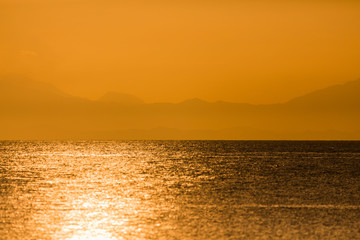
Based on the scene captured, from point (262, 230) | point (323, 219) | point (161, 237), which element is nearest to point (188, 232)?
point (161, 237)

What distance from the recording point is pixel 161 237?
4372 centimetres

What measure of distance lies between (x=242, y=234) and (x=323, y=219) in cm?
1093

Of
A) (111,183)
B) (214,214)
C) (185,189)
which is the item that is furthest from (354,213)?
(111,183)

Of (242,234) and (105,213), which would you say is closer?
(242,234)

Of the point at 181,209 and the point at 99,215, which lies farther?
the point at 181,209

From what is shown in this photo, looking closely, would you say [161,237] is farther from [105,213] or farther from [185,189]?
[185,189]

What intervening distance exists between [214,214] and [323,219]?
1050 centimetres

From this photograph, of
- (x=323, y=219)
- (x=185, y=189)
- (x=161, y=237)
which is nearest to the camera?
(x=161, y=237)

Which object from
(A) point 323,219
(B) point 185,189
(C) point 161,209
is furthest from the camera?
(B) point 185,189

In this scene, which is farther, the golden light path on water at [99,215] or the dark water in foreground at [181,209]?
the dark water in foreground at [181,209]

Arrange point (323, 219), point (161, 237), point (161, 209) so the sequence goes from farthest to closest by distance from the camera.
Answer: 1. point (161, 209)
2. point (323, 219)
3. point (161, 237)

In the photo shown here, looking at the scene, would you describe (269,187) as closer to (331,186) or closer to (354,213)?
(331,186)

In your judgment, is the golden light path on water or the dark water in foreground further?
the dark water in foreground

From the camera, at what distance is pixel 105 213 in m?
56.5
